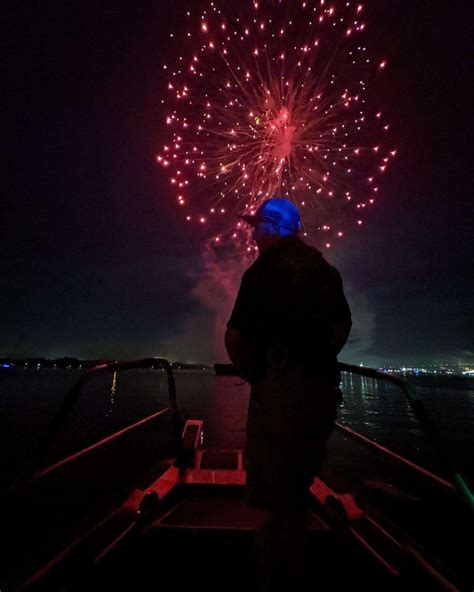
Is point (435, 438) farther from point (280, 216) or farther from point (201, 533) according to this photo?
point (201, 533)

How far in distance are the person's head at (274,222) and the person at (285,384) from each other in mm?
261

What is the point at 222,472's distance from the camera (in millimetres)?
4262

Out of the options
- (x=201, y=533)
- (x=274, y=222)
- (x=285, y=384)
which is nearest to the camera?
(x=285, y=384)

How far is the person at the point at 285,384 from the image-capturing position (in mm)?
1726

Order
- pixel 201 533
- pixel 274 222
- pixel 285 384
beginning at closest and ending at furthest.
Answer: pixel 285 384 → pixel 274 222 → pixel 201 533

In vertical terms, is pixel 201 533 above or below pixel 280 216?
below

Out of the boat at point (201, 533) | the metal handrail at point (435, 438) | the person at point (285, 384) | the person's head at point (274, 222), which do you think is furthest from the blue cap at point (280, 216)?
the boat at point (201, 533)

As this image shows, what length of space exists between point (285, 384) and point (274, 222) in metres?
1.02

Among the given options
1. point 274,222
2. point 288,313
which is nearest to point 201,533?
point 288,313

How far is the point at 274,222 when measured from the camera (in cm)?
216

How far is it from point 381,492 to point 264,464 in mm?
3557

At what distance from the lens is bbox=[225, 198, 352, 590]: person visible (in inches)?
67.9

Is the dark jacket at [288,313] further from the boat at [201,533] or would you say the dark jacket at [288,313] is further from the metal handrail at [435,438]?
the boat at [201,533]

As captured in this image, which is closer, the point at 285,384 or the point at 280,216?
the point at 285,384
